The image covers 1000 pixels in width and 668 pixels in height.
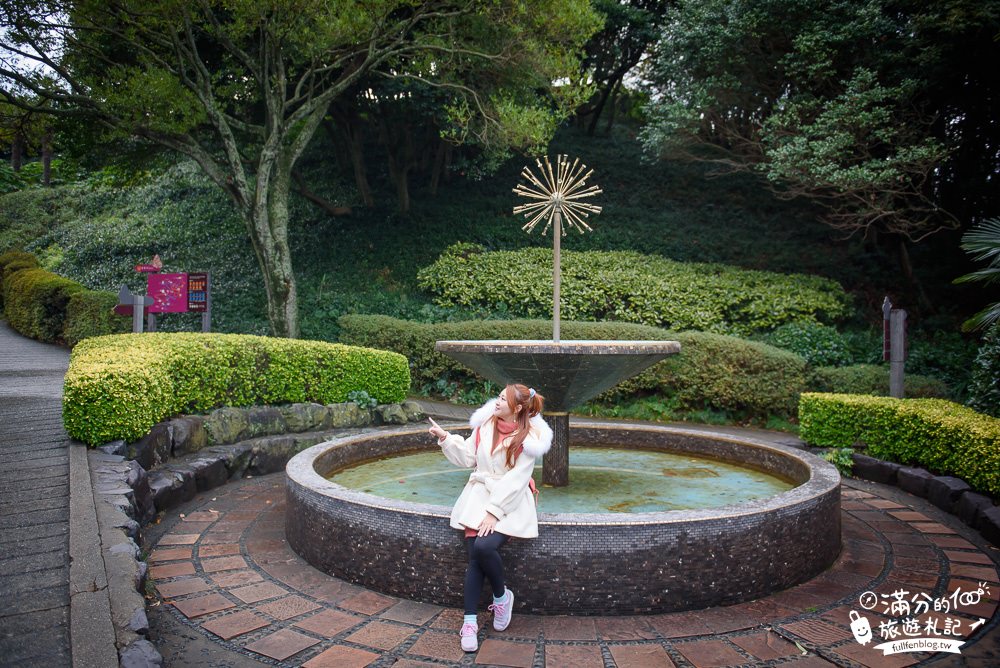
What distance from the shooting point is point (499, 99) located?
42.3 ft

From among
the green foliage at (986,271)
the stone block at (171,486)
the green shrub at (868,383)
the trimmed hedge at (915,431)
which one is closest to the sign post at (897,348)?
the green shrub at (868,383)

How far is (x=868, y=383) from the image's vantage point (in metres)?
8.91

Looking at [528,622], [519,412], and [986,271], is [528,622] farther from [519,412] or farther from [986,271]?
[986,271]

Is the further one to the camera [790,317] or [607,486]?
[790,317]

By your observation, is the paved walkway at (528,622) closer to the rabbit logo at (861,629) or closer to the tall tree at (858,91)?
the rabbit logo at (861,629)

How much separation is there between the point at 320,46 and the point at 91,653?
9436mm

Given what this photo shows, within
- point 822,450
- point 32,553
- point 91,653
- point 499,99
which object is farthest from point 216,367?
point 499,99

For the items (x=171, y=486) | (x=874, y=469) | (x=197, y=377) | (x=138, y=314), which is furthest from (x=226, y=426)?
(x=874, y=469)

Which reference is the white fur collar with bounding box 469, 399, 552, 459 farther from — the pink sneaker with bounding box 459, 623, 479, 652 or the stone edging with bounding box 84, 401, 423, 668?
the stone edging with bounding box 84, 401, 423, 668

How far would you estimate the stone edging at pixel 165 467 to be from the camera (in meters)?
3.08

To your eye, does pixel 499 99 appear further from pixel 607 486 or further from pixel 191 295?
pixel 607 486

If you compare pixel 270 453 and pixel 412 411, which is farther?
pixel 412 411

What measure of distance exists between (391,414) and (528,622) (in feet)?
17.8

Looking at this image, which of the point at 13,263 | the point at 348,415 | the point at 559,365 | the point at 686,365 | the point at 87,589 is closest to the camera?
the point at 87,589
